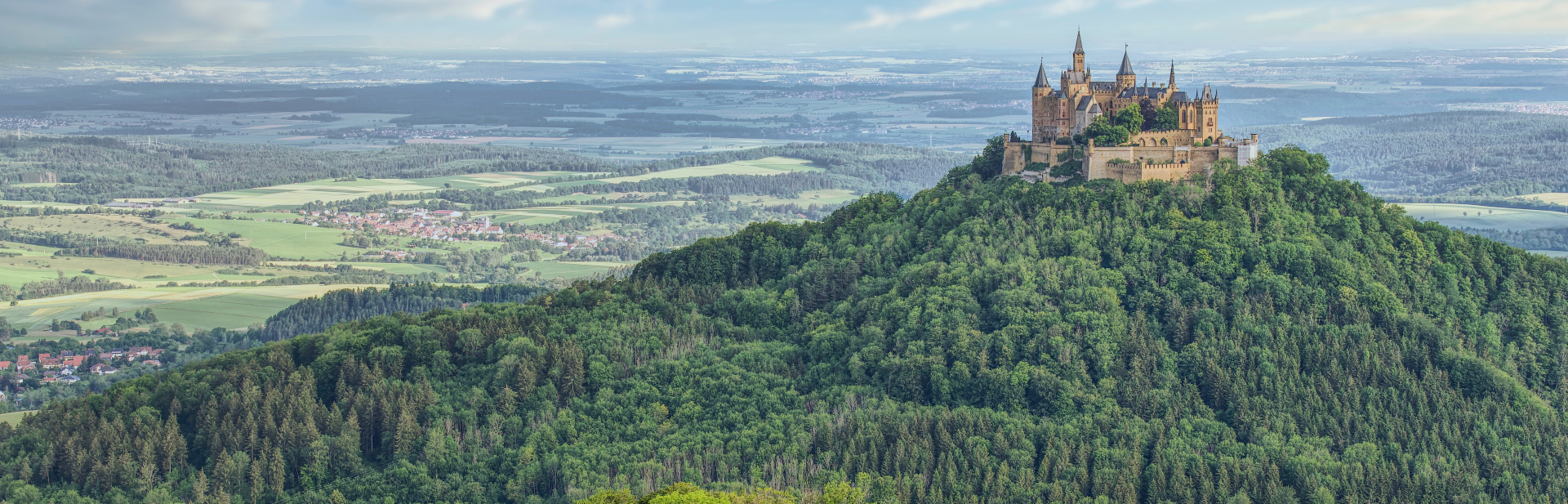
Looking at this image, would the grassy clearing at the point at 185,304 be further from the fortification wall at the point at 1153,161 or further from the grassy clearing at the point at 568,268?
the fortification wall at the point at 1153,161

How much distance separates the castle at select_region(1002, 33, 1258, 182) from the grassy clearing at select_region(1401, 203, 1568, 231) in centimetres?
7703

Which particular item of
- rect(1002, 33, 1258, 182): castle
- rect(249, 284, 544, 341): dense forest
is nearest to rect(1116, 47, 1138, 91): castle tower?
rect(1002, 33, 1258, 182): castle

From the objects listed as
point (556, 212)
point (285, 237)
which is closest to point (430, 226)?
point (285, 237)

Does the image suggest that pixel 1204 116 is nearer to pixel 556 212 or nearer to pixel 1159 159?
pixel 1159 159

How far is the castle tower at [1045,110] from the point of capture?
88875 mm

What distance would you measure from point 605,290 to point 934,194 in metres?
20.3

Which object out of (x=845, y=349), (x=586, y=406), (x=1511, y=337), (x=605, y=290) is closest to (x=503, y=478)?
(x=586, y=406)

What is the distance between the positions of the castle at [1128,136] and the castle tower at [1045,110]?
0.16 ft

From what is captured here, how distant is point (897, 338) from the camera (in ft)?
238

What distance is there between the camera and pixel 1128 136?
3231 inches

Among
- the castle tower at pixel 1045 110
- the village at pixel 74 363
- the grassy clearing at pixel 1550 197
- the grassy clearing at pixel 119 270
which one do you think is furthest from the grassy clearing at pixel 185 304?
the grassy clearing at pixel 1550 197

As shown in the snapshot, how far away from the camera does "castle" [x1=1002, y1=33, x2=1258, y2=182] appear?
3248 inches

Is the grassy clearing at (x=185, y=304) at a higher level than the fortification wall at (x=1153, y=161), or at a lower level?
lower

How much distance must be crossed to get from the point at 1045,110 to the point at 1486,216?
308ft
